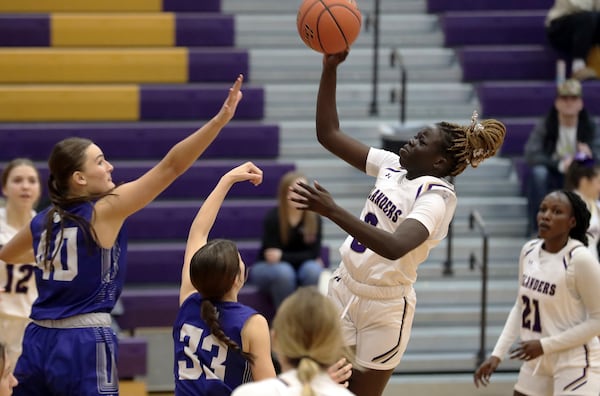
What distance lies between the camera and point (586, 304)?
516 cm

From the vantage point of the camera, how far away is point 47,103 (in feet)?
29.0

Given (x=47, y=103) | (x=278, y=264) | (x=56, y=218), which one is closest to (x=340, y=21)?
(x=56, y=218)

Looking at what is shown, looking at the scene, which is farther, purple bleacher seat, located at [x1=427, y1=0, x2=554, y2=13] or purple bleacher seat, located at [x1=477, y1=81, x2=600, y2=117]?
purple bleacher seat, located at [x1=427, y1=0, x2=554, y2=13]

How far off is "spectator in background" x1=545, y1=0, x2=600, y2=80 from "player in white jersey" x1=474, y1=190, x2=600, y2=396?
4348 mm

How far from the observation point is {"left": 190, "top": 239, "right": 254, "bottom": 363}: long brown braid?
3553mm

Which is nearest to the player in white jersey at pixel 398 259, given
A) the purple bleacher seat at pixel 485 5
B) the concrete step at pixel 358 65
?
the concrete step at pixel 358 65

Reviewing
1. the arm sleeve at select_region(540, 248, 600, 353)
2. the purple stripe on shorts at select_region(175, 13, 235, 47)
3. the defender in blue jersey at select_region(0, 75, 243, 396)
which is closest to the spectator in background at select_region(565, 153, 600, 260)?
the arm sleeve at select_region(540, 248, 600, 353)

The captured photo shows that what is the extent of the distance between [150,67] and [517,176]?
10.3ft

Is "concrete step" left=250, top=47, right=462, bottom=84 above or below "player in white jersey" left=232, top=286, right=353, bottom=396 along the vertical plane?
above

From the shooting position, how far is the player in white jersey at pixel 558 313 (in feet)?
16.8

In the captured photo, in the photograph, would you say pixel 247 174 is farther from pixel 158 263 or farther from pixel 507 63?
pixel 507 63

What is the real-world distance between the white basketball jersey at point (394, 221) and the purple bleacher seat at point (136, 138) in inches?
179

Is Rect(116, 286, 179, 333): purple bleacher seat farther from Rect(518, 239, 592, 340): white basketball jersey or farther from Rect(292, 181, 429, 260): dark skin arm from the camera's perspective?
Rect(292, 181, 429, 260): dark skin arm

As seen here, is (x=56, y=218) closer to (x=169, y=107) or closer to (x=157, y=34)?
(x=169, y=107)
